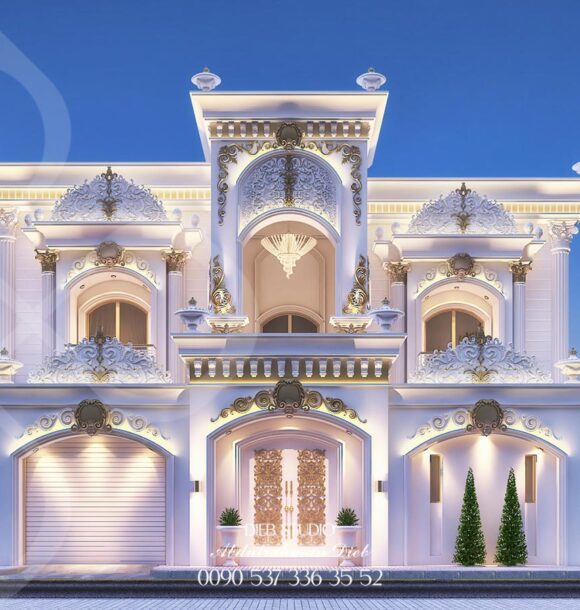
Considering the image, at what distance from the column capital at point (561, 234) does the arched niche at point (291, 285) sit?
17.5 feet

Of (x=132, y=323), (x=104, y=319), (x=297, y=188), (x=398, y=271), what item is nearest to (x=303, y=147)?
(x=297, y=188)

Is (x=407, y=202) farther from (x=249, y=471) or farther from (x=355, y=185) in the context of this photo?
(x=249, y=471)

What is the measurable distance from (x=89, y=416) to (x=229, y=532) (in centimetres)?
338

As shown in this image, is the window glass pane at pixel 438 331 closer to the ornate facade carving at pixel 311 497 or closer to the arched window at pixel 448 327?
the arched window at pixel 448 327

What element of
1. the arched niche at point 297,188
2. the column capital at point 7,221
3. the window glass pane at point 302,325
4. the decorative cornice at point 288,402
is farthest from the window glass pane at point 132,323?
the decorative cornice at point 288,402

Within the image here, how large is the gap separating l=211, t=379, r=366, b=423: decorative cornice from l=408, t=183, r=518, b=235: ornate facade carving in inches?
228

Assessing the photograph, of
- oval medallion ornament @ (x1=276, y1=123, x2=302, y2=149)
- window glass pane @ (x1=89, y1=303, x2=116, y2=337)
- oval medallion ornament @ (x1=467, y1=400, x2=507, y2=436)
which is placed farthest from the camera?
window glass pane @ (x1=89, y1=303, x2=116, y2=337)

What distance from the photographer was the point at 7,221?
792 inches

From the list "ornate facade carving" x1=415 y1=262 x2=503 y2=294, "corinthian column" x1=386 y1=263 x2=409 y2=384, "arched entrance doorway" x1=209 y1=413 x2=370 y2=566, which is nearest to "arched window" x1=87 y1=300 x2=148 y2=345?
"arched entrance doorway" x1=209 y1=413 x2=370 y2=566

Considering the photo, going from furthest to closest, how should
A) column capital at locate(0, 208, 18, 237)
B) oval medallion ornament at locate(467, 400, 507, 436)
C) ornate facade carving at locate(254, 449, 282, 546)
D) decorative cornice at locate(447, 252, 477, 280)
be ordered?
column capital at locate(0, 208, 18, 237), decorative cornice at locate(447, 252, 477, 280), ornate facade carving at locate(254, 449, 282, 546), oval medallion ornament at locate(467, 400, 507, 436)

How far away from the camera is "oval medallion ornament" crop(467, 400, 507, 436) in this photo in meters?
15.8

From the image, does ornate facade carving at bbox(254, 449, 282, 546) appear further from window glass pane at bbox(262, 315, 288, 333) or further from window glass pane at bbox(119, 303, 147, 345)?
window glass pane at bbox(262, 315, 288, 333)

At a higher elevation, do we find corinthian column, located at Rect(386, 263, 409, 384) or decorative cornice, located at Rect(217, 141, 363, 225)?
decorative cornice, located at Rect(217, 141, 363, 225)

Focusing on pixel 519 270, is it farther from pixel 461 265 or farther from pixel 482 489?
pixel 482 489
